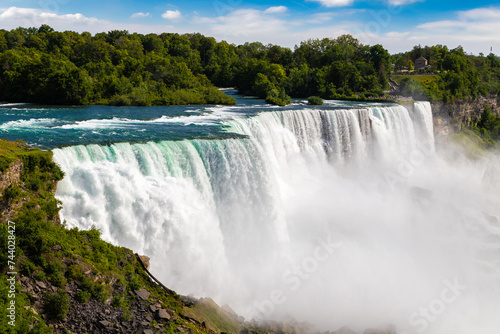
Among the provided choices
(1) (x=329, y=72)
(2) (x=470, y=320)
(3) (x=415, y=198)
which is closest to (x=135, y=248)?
(2) (x=470, y=320)

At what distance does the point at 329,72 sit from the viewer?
51.2 m

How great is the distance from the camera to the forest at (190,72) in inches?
1249

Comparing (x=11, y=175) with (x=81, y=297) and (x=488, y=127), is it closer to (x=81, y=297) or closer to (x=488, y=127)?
(x=81, y=297)

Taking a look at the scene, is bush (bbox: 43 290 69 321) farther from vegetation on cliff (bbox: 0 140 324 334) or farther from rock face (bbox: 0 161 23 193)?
rock face (bbox: 0 161 23 193)

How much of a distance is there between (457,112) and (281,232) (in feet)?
113

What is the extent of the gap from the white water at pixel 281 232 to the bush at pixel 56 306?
3053 millimetres

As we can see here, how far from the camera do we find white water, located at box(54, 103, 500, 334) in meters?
12.9

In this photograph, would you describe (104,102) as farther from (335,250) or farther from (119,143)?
(335,250)

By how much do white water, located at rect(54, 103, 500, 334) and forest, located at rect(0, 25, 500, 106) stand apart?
1573cm

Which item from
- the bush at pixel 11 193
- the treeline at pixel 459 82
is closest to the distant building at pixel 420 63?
the treeline at pixel 459 82

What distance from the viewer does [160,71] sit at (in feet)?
129

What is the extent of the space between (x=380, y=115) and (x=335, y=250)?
16507mm

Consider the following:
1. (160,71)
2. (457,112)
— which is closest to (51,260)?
(160,71)

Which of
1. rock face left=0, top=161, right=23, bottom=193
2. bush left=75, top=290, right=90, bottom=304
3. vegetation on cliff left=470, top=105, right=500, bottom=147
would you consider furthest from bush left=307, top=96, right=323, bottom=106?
bush left=75, top=290, right=90, bottom=304
